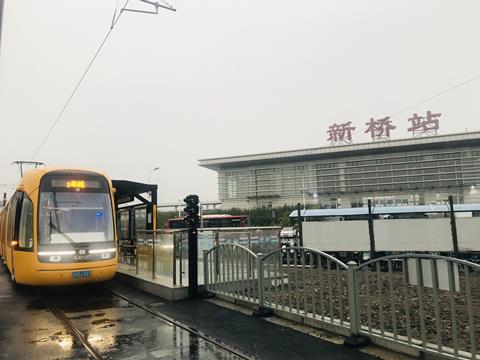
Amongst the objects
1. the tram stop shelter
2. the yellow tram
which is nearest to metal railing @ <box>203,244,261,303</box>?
the yellow tram

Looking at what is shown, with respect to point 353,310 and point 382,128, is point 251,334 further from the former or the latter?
point 382,128

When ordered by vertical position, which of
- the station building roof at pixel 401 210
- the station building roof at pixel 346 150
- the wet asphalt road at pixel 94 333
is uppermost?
the station building roof at pixel 346 150

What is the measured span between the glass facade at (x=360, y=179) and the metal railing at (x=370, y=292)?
4535 centimetres

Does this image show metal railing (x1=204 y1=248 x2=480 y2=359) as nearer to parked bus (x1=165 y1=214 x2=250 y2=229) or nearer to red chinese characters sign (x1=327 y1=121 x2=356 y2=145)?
parked bus (x1=165 y1=214 x2=250 y2=229)

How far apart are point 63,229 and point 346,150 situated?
53494 millimetres

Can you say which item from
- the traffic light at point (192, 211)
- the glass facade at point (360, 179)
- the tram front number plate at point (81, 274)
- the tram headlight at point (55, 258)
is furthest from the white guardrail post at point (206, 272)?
the glass facade at point (360, 179)

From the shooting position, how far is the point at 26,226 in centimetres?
905

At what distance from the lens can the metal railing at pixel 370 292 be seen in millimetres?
4465

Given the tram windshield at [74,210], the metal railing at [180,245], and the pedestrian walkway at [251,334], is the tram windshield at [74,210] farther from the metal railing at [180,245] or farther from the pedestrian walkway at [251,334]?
the pedestrian walkway at [251,334]

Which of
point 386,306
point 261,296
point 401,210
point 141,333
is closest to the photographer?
point 141,333

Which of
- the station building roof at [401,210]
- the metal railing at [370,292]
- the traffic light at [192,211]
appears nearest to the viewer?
the metal railing at [370,292]

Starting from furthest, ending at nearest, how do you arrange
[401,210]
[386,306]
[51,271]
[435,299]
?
[401,210], [51,271], [386,306], [435,299]

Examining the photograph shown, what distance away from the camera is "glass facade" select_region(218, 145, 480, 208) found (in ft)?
179

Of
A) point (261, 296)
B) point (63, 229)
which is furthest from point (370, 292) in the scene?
point (63, 229)
